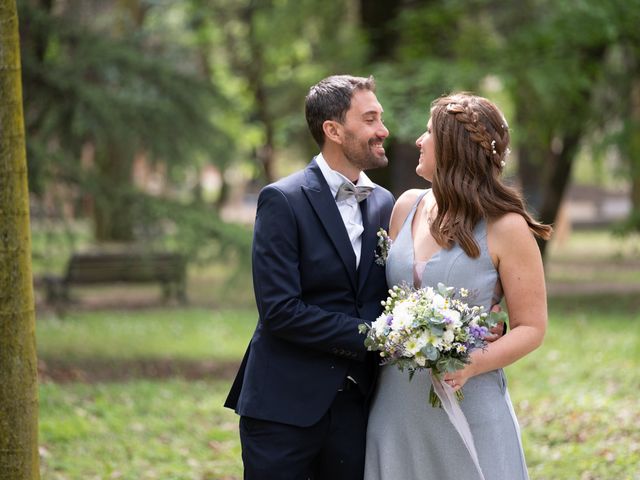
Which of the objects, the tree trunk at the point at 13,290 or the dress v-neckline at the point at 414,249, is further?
the tree trunk at the point at 13,290

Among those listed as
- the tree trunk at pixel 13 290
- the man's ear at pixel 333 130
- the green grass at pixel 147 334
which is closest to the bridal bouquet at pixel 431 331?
the man's ear at pixel 333 130

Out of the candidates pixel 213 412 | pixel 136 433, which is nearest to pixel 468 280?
pixel 136 433

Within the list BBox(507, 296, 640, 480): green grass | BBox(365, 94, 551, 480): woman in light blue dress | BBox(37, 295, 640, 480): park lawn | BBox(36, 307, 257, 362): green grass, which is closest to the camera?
BBox(365, 94, 551, 480): woman in light blue dress

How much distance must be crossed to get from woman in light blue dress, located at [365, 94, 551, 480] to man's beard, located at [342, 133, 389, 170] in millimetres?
171

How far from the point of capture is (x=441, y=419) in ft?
12.6

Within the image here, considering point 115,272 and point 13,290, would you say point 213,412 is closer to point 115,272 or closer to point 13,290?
point 13,290

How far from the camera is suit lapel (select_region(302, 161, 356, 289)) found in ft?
12.7

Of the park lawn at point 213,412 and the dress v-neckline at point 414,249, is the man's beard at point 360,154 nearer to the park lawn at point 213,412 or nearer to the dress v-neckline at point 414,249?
the dress v-neckline at point 414,249

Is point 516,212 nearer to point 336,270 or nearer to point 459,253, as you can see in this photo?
point 459,253

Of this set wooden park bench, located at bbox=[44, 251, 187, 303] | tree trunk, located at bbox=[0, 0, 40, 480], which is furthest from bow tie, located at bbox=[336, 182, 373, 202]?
wooden park bench, located at bbox=[44, 251, 187, 303]

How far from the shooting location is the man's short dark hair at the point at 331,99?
12.9ft

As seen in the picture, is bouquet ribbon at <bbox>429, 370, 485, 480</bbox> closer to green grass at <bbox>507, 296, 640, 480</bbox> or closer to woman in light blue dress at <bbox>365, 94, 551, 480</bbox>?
woman in light blue dress at <bbox>365, 94, 551, 480</bbox>

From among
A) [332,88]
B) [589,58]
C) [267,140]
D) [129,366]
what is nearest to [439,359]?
[332,88]

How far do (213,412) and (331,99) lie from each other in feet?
18.1
